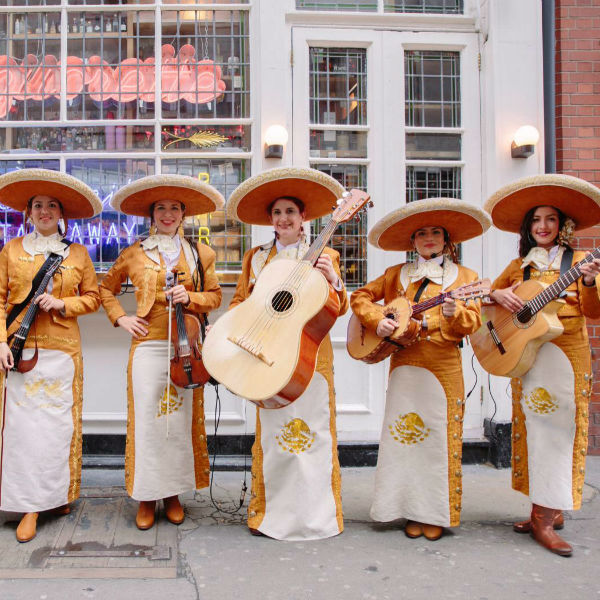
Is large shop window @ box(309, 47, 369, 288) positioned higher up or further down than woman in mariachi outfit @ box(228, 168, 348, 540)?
higher up

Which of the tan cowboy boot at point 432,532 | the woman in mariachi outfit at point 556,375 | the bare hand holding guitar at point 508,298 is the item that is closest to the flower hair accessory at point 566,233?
the woman in mariachi outfit at point 556,375

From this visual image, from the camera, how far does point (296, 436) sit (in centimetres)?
347

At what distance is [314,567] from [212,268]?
1.90 meters

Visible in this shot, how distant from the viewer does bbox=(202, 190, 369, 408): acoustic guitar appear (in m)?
3.04

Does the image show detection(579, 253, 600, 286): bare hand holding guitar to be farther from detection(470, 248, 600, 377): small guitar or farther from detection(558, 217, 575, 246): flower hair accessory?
detection(558, 217, 575, 246): flower hair accessory

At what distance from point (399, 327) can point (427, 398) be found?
509 mm

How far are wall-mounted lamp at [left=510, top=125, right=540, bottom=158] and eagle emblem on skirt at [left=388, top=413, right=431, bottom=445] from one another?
8.52 ft

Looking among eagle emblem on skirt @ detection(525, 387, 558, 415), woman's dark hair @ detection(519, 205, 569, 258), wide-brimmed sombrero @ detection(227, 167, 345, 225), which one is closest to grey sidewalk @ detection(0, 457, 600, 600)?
eagle emblem on skirt @ detection(525, 387, 558, 415)

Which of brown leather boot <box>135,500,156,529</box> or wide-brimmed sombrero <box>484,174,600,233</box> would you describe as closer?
wide-brimmed sombrero <box>484,174,600,233</box>

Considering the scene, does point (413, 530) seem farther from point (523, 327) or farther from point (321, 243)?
point (321, 243)

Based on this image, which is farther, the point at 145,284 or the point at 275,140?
the point at 275,140

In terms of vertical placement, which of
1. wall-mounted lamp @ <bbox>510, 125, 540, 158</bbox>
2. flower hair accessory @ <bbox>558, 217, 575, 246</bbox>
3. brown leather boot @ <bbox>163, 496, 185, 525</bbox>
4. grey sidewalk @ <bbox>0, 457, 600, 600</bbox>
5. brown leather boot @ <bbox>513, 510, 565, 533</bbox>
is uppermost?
wall-mounted lamp @ <bbox>510, 125, 540, 158</bbox>

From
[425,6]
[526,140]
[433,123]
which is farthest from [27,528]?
[425,6]

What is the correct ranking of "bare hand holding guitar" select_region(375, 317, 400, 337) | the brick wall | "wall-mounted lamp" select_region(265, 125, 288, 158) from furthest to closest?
the brick wall < "wall-mounted lamp" select_region(265, 125, 288, 158) < "bare hand holding guitar" select_region(375, 317, 400, 337)
